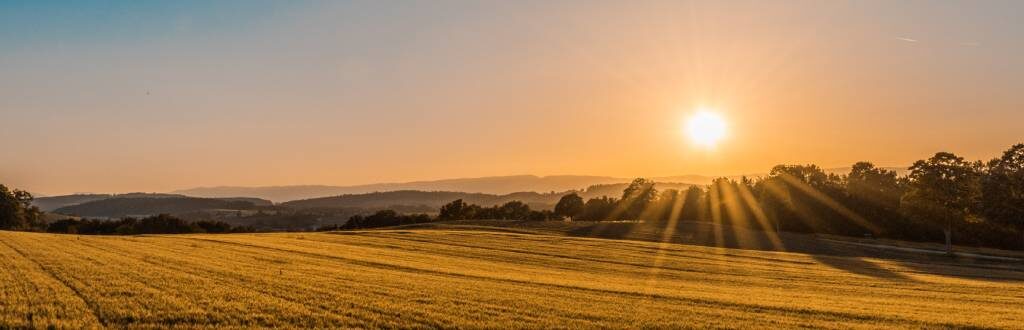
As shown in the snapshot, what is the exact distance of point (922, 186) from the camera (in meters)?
76.3

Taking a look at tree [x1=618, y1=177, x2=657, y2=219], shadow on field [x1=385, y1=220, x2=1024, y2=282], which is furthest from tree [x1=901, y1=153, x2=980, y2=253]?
tree [x1=618, y1=177, x2=657, y2=219]

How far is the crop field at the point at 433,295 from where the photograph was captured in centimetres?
1717

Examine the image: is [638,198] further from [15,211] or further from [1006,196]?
[15,211]

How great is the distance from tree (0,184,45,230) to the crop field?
8065cm

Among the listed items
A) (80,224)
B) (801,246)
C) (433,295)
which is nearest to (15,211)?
(80,224)

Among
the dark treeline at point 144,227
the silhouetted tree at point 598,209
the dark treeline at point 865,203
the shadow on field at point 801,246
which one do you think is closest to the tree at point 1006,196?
the dark treeline at point 865,203

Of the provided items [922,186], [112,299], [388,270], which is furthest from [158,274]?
[922,186]

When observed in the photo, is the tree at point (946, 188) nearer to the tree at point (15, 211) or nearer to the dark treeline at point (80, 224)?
the dark treeline at point (80, 224)

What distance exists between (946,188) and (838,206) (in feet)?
136

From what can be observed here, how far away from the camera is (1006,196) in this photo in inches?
3012

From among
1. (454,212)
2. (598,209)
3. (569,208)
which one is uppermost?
(569,208)

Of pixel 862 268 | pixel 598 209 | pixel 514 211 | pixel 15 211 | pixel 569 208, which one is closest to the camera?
pixel 862 268

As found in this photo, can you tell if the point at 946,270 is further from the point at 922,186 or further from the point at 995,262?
the point at 922,186

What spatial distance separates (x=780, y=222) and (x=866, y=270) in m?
67.8
